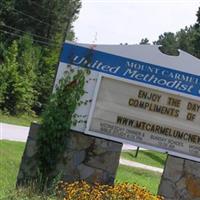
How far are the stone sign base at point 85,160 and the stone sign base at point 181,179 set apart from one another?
2.91 feet

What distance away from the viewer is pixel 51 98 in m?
11.2

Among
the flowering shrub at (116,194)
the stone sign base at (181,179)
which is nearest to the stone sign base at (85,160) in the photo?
the stone sign base at (181,179)

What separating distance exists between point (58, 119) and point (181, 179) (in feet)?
7.52

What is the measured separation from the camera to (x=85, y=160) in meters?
11.3

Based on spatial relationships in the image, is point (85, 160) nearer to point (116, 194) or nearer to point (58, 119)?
point (58, 119)

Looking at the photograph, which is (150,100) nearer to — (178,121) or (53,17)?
(178,121)

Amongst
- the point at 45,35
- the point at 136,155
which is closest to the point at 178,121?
the point at 136,155

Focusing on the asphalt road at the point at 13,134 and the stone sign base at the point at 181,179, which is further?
the asphalt road at the point at 13,134

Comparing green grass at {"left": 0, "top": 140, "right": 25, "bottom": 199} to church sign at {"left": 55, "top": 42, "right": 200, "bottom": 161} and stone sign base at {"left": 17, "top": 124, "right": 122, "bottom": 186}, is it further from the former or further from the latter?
church sign at {"left": 55, "top": 42, "right": 200, "bottom": 161}

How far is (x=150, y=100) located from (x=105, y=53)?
1.08 meters

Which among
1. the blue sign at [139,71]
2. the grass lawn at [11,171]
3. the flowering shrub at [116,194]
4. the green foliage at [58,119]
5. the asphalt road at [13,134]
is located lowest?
the asphalt road at [13,134]

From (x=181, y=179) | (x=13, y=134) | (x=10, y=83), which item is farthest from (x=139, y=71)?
(x=10, y=83)

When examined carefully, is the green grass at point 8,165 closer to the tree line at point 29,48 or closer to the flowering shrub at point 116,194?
the flowering shrub at point 116,194

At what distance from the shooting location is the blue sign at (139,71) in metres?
11.1
